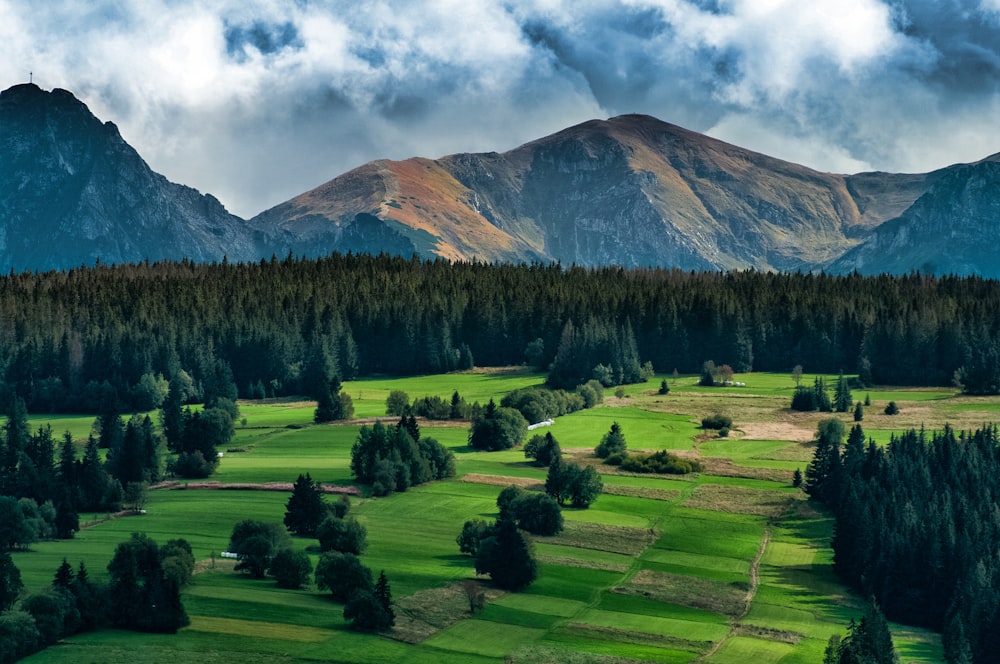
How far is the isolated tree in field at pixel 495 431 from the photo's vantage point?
6058 inches

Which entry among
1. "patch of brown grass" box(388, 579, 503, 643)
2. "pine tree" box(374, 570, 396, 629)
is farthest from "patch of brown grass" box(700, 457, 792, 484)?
"pine tree" box(374, 570, 396, 629)

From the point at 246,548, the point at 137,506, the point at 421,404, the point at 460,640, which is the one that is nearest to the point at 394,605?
the point at 460,640

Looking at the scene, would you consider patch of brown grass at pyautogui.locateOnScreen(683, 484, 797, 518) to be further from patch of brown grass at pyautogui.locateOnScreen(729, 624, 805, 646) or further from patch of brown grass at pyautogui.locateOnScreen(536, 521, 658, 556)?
patch of brown grass at pyautogui.locateOnScreen(729, 624, 805, 646)

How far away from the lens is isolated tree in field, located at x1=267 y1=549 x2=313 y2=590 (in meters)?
93.4

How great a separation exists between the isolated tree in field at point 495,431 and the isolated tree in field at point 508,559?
2135 inches

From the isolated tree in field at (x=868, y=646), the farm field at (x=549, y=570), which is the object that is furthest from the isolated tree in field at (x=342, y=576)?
the isolated tree in field at (x=868, y=646)

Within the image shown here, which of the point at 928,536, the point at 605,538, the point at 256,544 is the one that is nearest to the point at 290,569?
the point at 256,544

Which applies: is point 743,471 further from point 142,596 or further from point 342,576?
point 142,596

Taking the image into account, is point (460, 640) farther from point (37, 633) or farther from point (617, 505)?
point (617, 505)

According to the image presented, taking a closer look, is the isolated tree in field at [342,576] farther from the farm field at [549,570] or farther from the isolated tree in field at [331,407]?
the isolated tree in field at [331,407]

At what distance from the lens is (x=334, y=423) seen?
16912 centimetres

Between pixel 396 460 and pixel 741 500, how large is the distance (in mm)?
30935

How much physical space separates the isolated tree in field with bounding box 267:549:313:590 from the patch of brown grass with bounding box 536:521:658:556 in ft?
76.1

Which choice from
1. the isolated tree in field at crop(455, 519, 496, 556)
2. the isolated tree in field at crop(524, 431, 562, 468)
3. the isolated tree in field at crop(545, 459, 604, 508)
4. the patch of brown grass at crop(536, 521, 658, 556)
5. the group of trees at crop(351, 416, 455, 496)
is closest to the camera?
the isolated tree in field at crop(455, 519, 496, 556)
